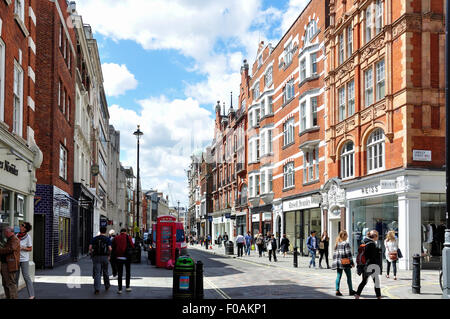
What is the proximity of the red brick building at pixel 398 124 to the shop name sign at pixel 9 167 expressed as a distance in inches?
627

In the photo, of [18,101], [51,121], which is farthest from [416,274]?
[51,121]

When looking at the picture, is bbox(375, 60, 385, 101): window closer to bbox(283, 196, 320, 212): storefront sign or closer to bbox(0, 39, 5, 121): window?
bbox(283, 196, 320, 212): storefront sign

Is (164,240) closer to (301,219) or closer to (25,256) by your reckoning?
(25,256)

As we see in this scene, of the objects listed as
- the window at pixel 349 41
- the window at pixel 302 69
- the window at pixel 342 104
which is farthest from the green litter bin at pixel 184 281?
the window at pixel 302 69

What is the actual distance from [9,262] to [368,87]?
21.1 m

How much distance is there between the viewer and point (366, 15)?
28.7 m

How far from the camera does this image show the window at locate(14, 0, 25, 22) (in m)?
16.8

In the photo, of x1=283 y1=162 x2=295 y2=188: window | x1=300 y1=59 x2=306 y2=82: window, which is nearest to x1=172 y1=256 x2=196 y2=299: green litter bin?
x1=300 y1=59 x2=306 y2=82: window

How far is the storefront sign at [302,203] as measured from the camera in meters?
35.1

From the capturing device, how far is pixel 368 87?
2823 centimetres

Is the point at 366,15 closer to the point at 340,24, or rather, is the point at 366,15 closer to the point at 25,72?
the point at 340,24

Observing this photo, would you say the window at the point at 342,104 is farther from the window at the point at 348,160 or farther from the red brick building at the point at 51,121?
the red brick building at the point at 51,121

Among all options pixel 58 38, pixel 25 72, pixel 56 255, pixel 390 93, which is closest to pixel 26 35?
pixel 25 72

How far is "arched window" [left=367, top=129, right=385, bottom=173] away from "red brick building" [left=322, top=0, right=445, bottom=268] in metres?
0.05
